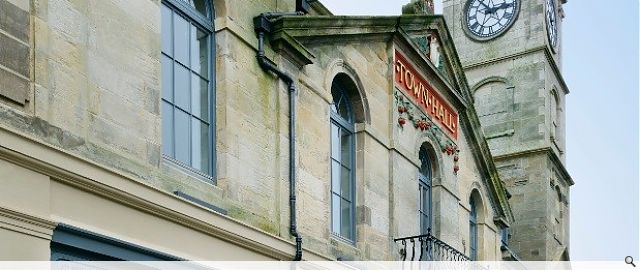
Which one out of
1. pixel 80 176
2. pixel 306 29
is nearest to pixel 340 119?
pixel 306 29

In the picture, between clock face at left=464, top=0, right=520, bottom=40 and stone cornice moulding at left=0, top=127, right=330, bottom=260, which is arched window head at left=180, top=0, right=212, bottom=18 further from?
clock face at left=464, top=0, right=520, bottom=40

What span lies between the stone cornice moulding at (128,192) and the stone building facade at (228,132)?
0.06 feet

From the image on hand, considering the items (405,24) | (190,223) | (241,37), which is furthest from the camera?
(405,24)

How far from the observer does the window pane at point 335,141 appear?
14.2 m

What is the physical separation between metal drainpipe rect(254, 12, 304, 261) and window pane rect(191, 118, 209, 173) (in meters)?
1.34

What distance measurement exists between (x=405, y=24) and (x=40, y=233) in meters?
9.67

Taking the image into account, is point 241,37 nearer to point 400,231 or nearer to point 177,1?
point 177,1

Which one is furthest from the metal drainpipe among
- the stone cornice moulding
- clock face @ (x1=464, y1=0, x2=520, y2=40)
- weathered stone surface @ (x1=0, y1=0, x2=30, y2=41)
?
clock face @ (x1=464, y1=0, x2=520, y2=40)

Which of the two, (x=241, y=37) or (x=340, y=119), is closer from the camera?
(x=241, y=37)

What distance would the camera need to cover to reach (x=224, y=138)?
11.0 meters

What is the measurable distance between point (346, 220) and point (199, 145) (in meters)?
3.96

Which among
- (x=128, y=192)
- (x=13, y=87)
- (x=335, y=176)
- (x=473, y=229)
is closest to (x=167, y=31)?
(x=128, y=192)

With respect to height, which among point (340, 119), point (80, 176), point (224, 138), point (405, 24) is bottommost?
point (80, 176)

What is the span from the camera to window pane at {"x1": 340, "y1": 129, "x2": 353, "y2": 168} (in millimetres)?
14551
